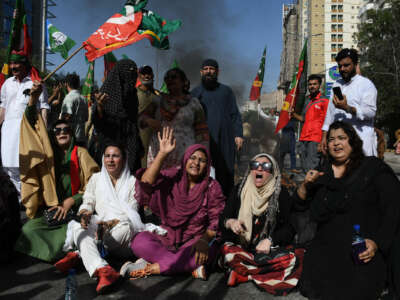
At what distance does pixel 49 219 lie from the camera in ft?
11.4

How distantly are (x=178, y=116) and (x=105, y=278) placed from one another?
1931 millimetres

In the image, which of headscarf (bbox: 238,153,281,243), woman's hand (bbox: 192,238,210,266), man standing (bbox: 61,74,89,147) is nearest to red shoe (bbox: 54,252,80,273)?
woman's hand (bbox: 192,238,210,266)

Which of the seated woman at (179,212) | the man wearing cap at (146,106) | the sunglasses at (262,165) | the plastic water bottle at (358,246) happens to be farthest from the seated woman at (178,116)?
the plastic water bottle at (358,246)

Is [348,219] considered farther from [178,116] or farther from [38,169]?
[38,169]

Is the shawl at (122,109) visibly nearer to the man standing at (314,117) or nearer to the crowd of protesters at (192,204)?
the crowd of protesters at (192,204)

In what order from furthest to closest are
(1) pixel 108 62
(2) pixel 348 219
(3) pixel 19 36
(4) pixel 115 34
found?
1. (1) pixel 108 62
2. (3) pixel 19 36
3. (4) pixel 115 34
4. (2) pixel 348 219

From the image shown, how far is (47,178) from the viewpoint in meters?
3.66

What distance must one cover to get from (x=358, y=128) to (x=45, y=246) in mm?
3209

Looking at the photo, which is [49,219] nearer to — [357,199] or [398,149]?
[357,199]

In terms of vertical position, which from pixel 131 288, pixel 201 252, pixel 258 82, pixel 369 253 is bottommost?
pixel 131 288

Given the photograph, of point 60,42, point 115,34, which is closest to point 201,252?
point 115,34

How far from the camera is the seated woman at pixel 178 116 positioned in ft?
13.8

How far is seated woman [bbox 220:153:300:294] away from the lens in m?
3.09

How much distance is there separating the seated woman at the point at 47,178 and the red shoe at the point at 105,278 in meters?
0.78
